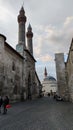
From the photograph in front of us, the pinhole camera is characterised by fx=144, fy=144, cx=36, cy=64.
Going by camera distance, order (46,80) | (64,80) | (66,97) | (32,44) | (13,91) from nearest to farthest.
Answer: (13,91), (66,97), (64,80), (32,44), (46,80)

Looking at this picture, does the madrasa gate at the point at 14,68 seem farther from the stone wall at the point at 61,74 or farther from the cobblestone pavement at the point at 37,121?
the cobblestone pavement at the point at 37,121

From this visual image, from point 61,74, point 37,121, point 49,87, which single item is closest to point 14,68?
point 61,74

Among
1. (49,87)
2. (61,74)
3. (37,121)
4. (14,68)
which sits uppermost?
(14,68)

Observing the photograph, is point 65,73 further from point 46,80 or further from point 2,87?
point 46,80

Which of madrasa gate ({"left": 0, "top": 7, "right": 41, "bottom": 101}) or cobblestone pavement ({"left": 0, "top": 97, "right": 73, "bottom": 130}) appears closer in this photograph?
cobblestone pavement ({"left": 0, "top": 97, "right": 73, "bottom": 130})

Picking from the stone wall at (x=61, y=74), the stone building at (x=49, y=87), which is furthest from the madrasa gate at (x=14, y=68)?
the stone building at (x=49, y=87)

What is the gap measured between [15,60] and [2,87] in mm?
7621

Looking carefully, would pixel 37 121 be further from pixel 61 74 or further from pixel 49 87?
pixel 49 87

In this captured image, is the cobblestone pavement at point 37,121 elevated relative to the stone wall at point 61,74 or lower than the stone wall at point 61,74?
lower

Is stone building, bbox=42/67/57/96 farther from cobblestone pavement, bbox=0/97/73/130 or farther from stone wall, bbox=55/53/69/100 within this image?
cobblestone pavement, bbox=0/97/73/130

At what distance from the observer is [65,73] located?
33406 mm

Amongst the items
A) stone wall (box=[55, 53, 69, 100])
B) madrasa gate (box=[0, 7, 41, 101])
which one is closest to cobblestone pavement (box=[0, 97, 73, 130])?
madrasa gate (box=[0, 7, 41, 101])

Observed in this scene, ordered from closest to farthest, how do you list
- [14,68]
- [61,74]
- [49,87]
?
1. [14,68]
2. [61,74]
3. [49,87]

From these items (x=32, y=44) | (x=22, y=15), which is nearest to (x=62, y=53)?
(x=32, y=44)
